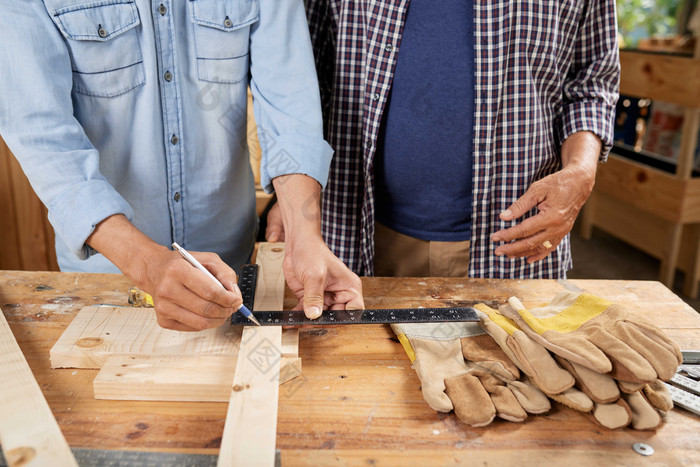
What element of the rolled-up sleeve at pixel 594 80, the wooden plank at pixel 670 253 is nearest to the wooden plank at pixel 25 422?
the rolled-up sleeve at pixel 594 80

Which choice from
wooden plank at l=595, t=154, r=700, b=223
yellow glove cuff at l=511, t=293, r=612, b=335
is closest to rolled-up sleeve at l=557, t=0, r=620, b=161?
yellow glove cuff at l=511, t=293, r=612, b=335

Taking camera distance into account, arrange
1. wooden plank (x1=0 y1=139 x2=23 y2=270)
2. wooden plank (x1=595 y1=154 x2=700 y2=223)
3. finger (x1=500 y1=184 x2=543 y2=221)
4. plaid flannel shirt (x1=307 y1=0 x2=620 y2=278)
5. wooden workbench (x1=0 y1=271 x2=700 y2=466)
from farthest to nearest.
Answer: wooden plank (x1=595 y1=154 x2=700 y2=223)
wooden plank (x1=0 y1=139 x2=23 y2=270)
plaid flannel shirt (x1=307 y1=0 x2=620 y2=278)
finger (x1=500 y1=184 x2=543 y2=221)
wooden workbench (x1=0 y1=271 x2=700 y2=466)

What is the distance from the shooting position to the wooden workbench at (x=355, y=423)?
0.89m

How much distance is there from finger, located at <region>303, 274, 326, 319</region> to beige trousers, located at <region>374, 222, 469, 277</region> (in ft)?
1.97

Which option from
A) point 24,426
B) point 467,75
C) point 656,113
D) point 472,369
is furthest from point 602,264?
point 24,426

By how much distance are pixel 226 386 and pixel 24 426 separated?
0.95ft

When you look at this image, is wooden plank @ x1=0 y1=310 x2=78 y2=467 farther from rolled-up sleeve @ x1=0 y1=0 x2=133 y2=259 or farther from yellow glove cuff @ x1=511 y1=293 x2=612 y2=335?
yellow glove cuff @ x1=511 y1=293 x2=612 y2=335

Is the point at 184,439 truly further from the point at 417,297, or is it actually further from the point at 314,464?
the point at 417,297

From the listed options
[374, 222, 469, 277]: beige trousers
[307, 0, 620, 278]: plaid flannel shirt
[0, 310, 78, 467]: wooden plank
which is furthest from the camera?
[374, 222, 469, 277]: beige trousers

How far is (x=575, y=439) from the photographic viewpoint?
93 cm

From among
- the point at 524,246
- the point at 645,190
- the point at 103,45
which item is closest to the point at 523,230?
the point at 524,246

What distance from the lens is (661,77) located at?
11.2 ft

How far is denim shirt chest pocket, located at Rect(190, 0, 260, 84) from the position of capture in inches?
52.1

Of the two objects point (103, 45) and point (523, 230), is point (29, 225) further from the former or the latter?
point (523, 230)
